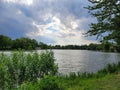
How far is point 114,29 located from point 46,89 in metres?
11.7

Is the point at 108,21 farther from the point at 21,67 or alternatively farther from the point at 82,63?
the point at 82,63

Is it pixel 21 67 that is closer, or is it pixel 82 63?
pixel 21 67

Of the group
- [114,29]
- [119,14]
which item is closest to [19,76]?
[114,29]

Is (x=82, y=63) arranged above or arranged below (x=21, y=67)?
below

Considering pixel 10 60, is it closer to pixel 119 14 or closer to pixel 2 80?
pixel 2 80

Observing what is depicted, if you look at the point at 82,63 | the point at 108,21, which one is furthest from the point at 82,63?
the point at 108,21

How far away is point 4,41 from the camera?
403 ft

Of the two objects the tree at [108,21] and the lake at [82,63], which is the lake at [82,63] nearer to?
the lake at [82,63]

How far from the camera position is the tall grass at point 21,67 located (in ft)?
42.4

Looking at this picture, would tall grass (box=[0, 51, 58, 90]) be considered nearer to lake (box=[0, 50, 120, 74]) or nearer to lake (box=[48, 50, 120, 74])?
lake (box=[0, 50, 120, 74])

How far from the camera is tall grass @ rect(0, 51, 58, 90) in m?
12.9

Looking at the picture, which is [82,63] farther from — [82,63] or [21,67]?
[21,67]

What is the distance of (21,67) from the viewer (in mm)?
14242

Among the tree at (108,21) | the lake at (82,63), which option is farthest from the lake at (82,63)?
the tree at (108,21)
